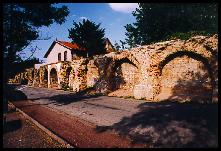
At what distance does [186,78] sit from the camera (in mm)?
14250

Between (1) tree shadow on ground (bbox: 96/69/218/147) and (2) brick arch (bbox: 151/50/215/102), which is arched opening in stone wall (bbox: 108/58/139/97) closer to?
(2) brick arch (bbox: 151/50/215/102)

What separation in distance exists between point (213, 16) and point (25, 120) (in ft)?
76.5

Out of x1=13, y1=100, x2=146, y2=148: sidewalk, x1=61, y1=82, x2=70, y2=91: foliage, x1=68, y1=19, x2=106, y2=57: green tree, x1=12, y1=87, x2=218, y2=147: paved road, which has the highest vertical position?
x1=68, y1=19, x2=106, y2=57: green tree

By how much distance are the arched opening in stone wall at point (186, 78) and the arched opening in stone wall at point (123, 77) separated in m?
3.07

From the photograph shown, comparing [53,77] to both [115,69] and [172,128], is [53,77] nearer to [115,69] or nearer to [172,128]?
[115,69]

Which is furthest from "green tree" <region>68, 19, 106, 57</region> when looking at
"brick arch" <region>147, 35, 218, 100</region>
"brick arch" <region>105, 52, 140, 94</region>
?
"brick arch" <region>147, 35, 218, 100</region>

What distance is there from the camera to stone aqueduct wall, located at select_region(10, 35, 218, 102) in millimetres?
12742

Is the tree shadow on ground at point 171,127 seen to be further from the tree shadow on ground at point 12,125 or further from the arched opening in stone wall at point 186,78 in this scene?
the tree shadow on ground at point 12,125

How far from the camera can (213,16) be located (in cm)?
2602

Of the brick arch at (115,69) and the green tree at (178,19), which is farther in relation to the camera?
the green tree at (178,19)

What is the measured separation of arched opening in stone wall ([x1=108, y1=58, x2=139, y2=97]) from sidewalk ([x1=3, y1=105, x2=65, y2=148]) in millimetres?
9001

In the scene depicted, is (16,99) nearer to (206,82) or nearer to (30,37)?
(30,37)

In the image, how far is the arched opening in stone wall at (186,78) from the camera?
42.8 ft

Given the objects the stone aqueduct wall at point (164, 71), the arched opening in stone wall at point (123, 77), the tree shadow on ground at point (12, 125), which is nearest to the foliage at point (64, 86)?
the stone aqueduct wall at point (164, 71)
